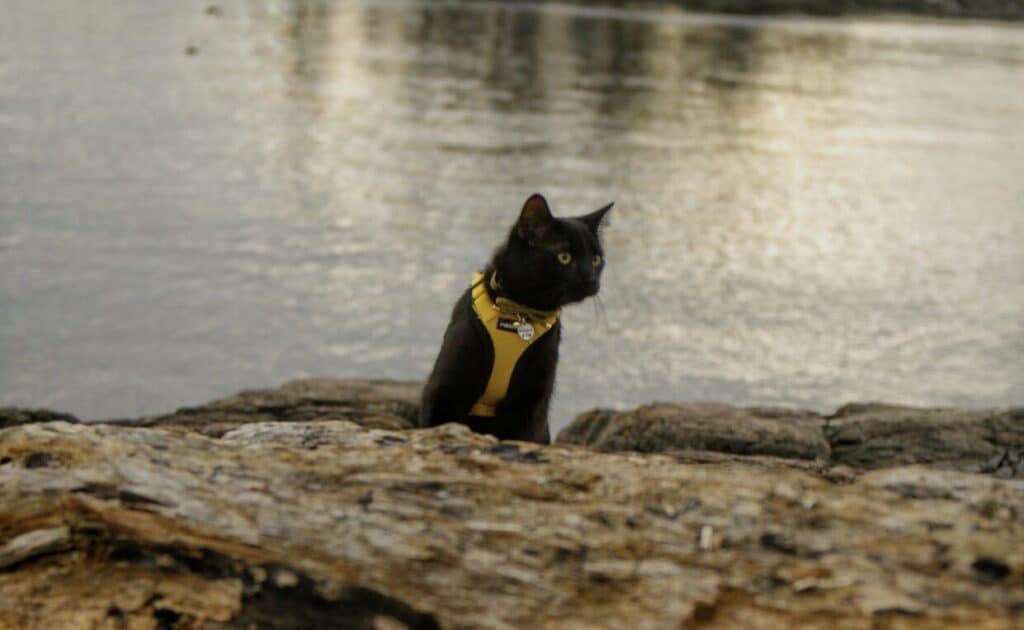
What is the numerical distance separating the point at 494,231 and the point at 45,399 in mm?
5423

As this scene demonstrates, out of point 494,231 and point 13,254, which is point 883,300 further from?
point 13,254

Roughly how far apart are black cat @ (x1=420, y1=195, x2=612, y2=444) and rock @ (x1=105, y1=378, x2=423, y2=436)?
69.4 inches

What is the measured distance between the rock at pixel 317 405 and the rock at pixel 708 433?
1.20m

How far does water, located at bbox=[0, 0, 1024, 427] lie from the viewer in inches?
348

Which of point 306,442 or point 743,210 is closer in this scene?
point 306,442

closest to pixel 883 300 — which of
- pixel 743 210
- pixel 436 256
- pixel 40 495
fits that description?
pixel 743 210

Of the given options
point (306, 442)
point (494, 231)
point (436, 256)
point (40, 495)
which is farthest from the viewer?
point (494, 231)

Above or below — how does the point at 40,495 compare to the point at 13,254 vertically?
above

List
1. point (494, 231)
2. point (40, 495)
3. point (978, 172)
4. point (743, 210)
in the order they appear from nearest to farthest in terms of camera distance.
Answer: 1. point (40, 495)
2. point (494, 231)
3. point (743, 210)
4. point (978, 172)

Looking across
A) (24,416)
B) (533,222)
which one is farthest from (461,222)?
(533,222)

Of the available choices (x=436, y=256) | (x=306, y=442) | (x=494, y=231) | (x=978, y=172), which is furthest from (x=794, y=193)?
(x=306, y=442)

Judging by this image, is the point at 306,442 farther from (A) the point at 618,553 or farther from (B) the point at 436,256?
(B) the point at 436,256

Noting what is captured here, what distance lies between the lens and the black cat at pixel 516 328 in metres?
4.57

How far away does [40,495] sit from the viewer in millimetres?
2768
